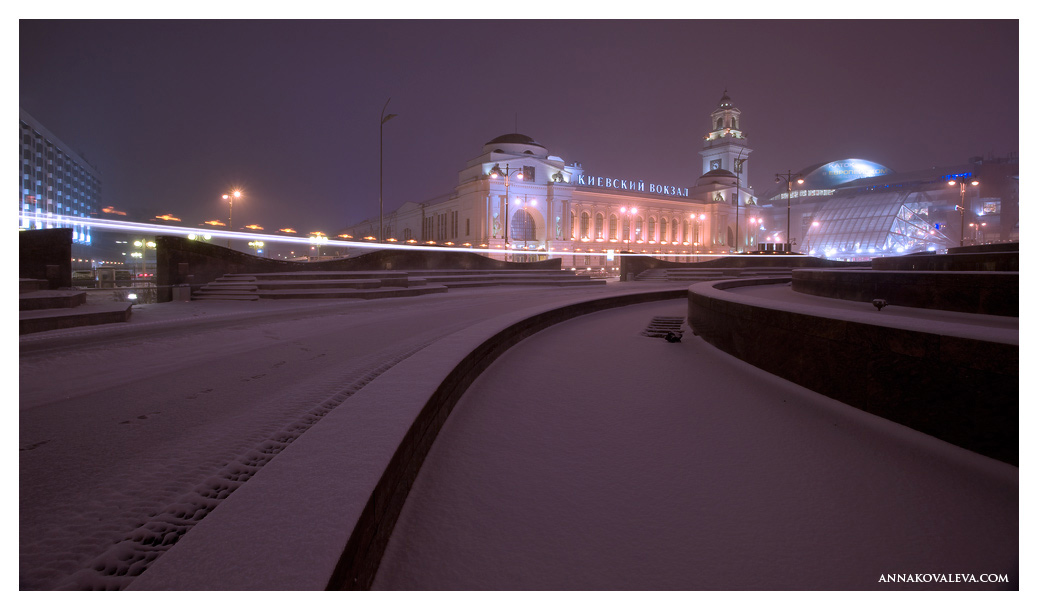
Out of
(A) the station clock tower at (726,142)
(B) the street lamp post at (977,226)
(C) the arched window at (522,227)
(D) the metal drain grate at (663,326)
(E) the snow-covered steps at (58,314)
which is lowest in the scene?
(D) the metal drain grate at (663,326)

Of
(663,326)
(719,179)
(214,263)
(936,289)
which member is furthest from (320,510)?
(719,179)

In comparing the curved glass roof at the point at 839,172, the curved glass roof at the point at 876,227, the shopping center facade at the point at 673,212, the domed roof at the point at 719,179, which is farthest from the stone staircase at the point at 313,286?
the curved glass roof at the point at 839,172

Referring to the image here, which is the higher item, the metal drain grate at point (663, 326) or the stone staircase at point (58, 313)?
the stone staircase at point (58, 313)

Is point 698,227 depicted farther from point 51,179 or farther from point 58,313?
point 51,179

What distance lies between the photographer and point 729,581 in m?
2.18

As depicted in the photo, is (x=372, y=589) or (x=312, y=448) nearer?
(x=372, y=589)

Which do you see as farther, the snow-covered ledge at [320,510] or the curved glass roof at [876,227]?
the curved glass roof at [876,227]

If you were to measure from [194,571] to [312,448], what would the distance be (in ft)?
3.17

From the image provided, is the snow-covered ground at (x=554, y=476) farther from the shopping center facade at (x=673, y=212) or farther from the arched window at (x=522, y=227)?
the arched window at (x=522, y=227)

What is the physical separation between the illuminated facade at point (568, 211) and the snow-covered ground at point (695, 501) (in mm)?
50614

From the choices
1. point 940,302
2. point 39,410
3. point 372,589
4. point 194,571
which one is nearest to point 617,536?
point 372,589

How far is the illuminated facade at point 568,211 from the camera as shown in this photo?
62.3 meters

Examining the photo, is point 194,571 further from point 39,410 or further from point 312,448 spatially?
point 39,410

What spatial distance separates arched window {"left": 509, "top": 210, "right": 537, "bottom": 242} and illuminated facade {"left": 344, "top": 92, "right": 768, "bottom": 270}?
135mm
